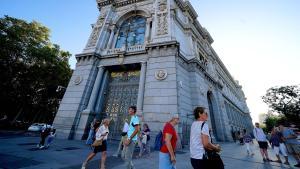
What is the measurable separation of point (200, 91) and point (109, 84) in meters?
9.03

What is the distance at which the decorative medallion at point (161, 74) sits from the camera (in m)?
11.4

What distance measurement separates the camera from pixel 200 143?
8.30 ft

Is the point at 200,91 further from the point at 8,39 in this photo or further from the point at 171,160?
the point at 8,39

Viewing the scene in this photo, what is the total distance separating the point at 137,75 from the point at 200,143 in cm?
1196

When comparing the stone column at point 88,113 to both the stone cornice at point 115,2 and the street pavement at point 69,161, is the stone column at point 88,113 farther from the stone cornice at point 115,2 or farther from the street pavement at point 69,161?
the stone cornice at point 115,2

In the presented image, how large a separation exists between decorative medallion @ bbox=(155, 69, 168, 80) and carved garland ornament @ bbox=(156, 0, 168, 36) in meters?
4.22

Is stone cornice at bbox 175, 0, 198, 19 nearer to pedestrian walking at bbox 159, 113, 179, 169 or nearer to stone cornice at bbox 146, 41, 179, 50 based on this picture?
stone cornice at bbox 146, 41, 179, 50

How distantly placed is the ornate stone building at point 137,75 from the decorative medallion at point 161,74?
0.6 inches

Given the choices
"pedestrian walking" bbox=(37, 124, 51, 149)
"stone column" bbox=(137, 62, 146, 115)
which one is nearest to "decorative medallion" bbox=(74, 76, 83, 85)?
"stone column" bbox=(137, 62, 146, 115)

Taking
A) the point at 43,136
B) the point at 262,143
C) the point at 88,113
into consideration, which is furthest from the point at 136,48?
the point at 262,143

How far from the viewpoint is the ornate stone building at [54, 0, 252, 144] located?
11.1 m

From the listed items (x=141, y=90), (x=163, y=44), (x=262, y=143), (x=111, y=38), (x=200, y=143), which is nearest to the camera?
(x=200, y=143)

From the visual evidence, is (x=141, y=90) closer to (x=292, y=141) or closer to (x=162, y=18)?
(x=162, y=18)

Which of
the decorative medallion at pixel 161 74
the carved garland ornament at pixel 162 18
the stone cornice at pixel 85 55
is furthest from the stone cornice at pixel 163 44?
the stone cornice at pixel 85 55
